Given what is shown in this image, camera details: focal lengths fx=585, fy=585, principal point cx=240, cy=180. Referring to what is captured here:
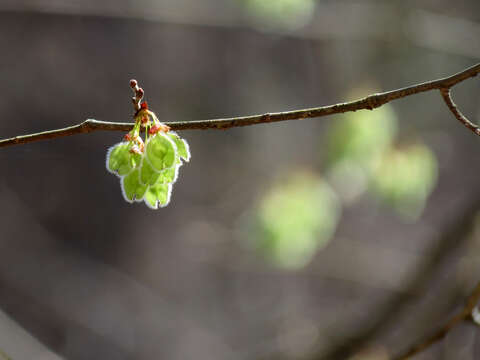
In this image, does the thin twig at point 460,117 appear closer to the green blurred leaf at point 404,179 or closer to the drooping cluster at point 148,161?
the drooping cluster at point 148,161

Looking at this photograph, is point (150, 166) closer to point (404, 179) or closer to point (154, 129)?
point (154, 129)

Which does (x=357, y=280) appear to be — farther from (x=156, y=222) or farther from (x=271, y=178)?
(x=156, y=222)

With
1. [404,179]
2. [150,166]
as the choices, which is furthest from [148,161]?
[404,179]

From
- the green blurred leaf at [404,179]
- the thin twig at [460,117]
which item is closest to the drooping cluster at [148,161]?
the thin twig at [460,117]

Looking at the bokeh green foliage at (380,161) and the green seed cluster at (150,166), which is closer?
the green seed cluster at (150,166)

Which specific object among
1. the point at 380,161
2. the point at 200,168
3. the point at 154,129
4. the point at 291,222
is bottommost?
the point at 154,129

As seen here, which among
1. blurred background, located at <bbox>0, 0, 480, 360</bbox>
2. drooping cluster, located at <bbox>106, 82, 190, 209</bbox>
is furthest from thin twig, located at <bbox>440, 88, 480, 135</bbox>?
blurred background, located at <bbox>0, 0, 480, 360</bbox>

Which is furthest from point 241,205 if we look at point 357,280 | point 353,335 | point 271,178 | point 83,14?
point 353,335
